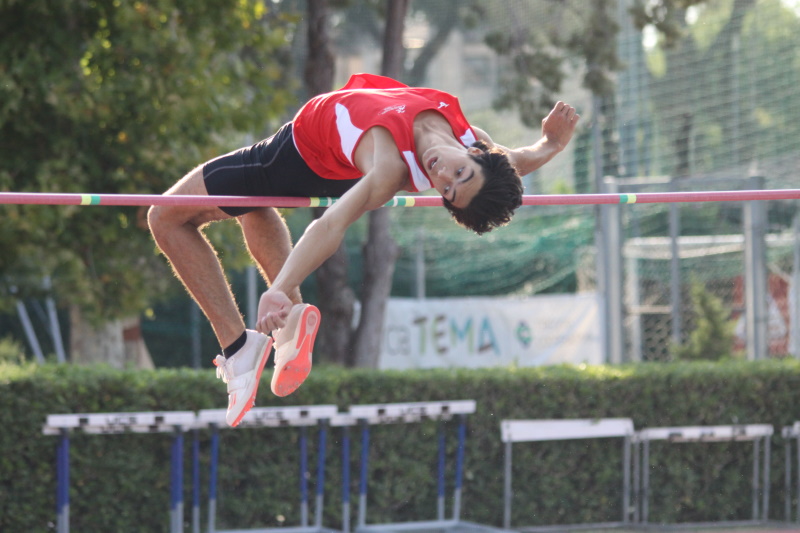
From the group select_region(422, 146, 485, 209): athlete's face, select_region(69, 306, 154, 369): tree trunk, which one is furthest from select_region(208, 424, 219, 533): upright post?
select_region(422, 146, 485, 209): athlete's face

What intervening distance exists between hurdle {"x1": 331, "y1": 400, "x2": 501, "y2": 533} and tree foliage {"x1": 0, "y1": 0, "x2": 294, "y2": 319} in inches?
92.2

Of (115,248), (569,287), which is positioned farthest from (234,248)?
(569,287)

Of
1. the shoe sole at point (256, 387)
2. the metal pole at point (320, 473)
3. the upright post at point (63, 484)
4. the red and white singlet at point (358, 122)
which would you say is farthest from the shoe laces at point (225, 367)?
the metal pole at point (320, 473)

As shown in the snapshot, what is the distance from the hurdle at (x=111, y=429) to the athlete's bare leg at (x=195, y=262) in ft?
8.63

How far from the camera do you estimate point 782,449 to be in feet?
29.9

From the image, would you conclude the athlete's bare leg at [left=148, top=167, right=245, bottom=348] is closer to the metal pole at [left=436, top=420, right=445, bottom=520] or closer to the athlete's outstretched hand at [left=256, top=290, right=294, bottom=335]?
the athlete's outstretched hand at [left=256, top=290, right=294, bottom=335]

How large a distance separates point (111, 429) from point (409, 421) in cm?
228

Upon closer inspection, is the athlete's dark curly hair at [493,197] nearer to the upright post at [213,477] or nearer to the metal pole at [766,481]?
the upright post at [213,477]

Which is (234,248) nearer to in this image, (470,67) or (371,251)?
(371,251)

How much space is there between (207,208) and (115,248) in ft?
13.9

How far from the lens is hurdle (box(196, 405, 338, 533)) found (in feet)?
24.3

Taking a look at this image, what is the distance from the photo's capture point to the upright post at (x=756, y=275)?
9781 millimetres

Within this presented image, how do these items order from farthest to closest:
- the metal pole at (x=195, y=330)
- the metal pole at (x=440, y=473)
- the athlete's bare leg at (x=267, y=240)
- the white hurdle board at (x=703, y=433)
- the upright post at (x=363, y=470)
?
the metal pole at (x=195, y=330), the white hurdle board at (x=703, y=433), the metal pole at (x=440, y=473), the upright post at (x=363, y=470), the athlete's bare leg at (x=267, y=240)

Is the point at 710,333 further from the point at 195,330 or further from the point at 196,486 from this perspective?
the point at 196,486
